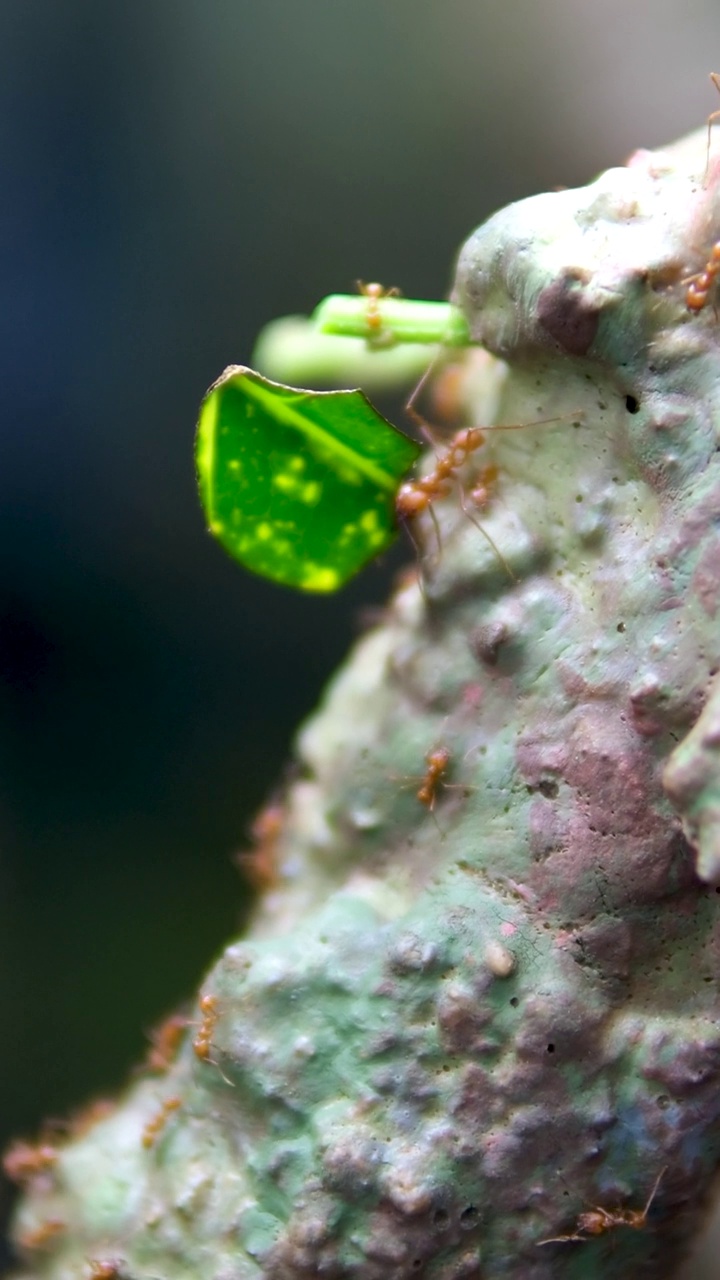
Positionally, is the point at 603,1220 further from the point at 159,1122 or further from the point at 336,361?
the point at 336,361

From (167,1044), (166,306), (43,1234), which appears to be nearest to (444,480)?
(166,306)

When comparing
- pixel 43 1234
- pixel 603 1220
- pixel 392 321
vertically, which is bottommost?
pixel 43 1234

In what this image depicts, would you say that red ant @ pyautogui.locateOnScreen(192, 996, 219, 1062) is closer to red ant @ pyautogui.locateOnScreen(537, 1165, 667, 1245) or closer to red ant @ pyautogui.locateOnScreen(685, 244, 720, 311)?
red ant @ pyautogui.locateOnScreen(537, 1165, 667, 1245)

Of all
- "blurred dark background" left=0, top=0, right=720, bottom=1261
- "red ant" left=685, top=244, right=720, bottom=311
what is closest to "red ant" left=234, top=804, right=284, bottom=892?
"blurred dark background" left=0, top=0, right=720, bottom=1261

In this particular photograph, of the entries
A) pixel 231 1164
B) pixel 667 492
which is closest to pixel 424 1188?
pixel 231 1164

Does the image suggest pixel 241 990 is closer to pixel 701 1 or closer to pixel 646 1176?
pixel 646 1176

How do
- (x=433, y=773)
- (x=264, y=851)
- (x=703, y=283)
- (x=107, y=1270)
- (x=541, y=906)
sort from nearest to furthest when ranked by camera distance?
1. (x=703, y=283)
2. (x=541, y=906)
3. (x=433, y=773)
4. (x=107, y=1270)
5. (x=264, y=851)

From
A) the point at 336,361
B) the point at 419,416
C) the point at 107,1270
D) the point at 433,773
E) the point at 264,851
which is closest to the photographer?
the point at 433,773
